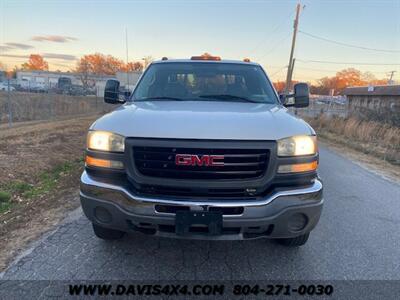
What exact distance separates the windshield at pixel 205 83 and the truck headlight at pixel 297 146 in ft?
4.12

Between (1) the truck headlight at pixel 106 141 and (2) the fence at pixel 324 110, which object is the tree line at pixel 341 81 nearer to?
(2) the fence at pixel 324 110

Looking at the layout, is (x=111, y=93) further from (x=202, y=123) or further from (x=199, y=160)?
(x=199, y=160)

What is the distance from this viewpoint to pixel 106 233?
328 cm

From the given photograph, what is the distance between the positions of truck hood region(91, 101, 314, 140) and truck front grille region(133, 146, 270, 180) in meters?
0.11

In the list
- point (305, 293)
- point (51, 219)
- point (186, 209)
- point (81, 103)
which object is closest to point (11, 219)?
point (51, 219)

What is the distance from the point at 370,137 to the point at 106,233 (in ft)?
43.5

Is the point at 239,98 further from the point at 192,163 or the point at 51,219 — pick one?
the point at 51,219

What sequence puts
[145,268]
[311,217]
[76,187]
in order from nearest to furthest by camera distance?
[311,217] → [145,268] → [76,187]

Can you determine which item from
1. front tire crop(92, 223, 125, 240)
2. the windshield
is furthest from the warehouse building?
front tire crop(92, 223, 125, 240)

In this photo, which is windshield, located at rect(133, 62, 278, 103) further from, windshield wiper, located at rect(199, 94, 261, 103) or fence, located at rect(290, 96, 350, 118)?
fence, located at rect(290, 96, 350, 118)

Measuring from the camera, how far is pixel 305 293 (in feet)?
8.81

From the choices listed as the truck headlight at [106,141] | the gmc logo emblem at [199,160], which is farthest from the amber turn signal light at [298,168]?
the truck headlight at [106,141]

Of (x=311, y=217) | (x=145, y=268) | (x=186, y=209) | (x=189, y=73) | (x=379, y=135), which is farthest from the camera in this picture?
(x=379, y=135)

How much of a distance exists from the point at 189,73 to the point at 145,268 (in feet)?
8.11
